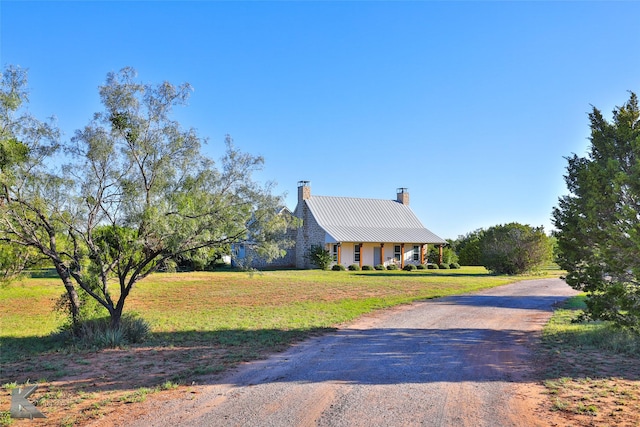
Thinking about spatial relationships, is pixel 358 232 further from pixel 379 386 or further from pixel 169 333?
pixel 379 386

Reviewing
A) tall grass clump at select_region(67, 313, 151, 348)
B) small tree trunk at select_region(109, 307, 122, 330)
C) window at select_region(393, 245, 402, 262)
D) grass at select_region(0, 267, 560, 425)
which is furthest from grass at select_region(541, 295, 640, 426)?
window at select_region(393, 245, 402, 262)

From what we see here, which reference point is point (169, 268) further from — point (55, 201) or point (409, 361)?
point (409, 361)

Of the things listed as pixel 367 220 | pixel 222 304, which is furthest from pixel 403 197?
pixel 222 304

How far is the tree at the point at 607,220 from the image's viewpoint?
8578 mm

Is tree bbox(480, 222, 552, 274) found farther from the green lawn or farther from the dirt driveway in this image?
the dirt driveway

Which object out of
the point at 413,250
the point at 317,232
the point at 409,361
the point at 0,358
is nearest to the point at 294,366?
the point at 409,361

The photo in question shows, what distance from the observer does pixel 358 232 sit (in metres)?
39.4

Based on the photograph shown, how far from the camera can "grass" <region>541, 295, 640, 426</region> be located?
19.1 feet

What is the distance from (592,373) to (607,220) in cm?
352

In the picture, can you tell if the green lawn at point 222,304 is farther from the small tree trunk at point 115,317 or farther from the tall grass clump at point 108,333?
the small tree trunk at point 115,317

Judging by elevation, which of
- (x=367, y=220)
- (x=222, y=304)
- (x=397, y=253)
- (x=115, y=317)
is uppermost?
(x=367, y=220)

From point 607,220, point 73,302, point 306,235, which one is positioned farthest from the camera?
point 306,235

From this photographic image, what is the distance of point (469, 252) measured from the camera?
47812mm

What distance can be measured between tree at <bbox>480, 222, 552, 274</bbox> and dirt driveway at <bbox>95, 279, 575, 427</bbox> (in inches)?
916
